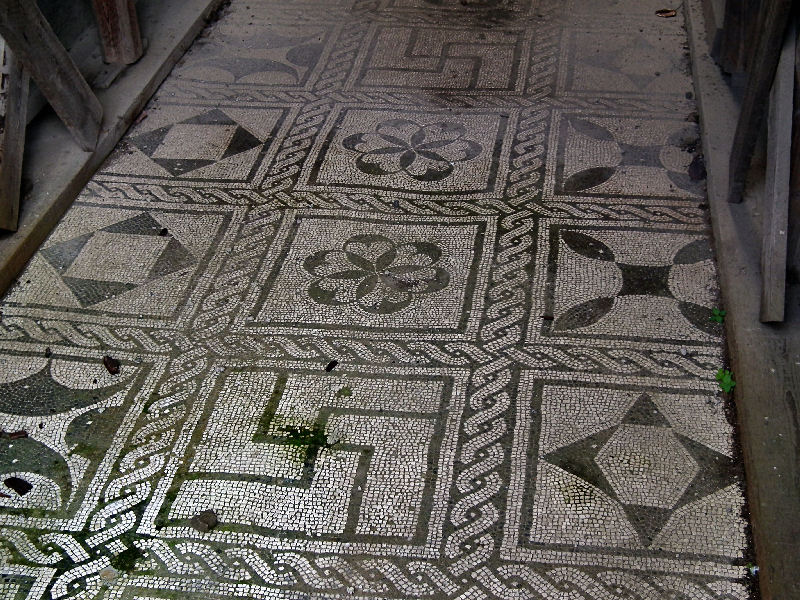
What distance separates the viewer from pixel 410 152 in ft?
12.2

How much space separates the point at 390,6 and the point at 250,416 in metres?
2.95

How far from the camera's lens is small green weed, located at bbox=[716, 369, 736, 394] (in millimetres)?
2602

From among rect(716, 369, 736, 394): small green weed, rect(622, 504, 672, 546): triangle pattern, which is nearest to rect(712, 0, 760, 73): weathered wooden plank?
rect(716, 369, 736, 394): small green weed

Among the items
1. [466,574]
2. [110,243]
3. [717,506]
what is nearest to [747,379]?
[717,506]

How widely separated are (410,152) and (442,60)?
862 millimetres

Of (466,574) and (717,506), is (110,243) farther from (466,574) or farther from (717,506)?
(717,506)

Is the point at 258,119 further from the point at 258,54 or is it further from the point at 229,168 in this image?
the point at 258,54

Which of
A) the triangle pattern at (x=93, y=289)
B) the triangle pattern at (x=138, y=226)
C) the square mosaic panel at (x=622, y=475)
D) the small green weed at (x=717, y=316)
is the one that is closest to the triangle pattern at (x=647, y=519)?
the square mosaic panel at (x=622, y=475)

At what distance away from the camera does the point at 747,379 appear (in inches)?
100

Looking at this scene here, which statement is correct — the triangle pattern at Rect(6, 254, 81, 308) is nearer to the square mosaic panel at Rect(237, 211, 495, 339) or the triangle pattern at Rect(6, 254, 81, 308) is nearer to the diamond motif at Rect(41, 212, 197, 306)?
the diamond motif at Rect(41, 212, 197, 306)

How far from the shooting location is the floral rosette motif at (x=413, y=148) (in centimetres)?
361

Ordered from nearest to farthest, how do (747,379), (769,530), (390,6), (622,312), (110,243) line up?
(769,530) < (747,379) < (622,312) < (110,243) < (390,6)

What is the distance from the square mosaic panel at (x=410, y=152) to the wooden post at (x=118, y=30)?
101cm

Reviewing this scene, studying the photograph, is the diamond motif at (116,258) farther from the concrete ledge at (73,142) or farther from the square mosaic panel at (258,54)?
the square mosaic panel at (258,54)
